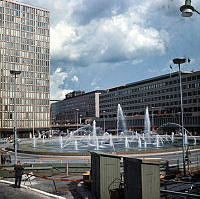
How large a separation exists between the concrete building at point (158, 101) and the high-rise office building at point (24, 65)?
3138 cm

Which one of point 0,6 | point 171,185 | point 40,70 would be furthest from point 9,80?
point 171,185

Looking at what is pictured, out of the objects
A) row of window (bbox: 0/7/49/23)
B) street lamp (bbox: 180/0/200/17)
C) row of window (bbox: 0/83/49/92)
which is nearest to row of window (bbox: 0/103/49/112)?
row of window (bbox: 0/83/49/92)

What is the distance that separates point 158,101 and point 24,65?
5678 cm

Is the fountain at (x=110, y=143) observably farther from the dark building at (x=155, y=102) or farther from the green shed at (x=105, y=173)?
the dark building at (x=155, y=102)

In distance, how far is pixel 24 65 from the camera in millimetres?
110188

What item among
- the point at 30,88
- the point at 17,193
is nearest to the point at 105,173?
the point at 17,193

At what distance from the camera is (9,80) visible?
107m

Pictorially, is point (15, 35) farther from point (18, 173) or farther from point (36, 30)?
point (18, 173)

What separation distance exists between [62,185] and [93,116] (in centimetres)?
16290

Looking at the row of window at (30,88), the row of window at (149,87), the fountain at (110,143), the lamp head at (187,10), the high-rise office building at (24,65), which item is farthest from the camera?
the high-rise office building at (24,65)

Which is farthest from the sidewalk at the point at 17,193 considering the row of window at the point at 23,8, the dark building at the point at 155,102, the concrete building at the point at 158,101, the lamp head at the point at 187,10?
the row of window at the point at 23,8

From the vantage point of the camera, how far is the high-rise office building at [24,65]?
106125mm

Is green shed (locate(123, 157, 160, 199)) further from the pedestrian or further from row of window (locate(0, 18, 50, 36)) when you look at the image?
row of window (locate(0, 18, 50, 36))

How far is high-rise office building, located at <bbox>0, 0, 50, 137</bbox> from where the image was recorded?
106 meters
